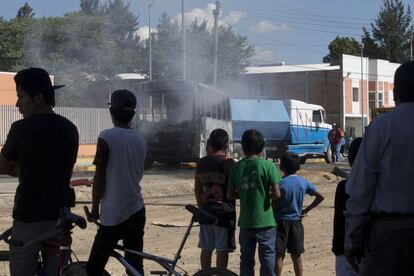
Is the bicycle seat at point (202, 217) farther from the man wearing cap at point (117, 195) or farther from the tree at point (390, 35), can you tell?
the tree at point (390, 35)

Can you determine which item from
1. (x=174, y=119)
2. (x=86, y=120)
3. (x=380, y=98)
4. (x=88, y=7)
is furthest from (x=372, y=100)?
(x=88, y=7)

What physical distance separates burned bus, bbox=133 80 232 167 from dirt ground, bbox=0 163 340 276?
3.74 meters

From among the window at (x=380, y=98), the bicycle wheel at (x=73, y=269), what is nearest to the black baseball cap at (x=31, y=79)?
the bicycle wheel at (x=73, y=269)

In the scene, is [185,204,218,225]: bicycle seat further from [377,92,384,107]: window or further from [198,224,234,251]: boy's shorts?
[377,92,384,107]: window

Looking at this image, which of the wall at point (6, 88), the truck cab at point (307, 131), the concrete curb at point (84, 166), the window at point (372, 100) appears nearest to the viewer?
the concrete curb at point (84, 166)

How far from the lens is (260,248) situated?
6.64m

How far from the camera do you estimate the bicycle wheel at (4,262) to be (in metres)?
5.41

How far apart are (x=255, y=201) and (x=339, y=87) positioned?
57033 millimetres

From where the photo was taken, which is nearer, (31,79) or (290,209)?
(31,79)

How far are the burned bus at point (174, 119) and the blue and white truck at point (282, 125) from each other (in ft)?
12.6

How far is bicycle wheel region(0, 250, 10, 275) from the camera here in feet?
17.8

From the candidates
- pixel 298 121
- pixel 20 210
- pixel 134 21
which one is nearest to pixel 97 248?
pixel 20 210

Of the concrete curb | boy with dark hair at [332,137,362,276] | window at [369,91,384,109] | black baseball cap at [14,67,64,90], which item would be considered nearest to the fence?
the concrete curb

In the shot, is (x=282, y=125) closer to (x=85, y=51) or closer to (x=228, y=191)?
(x=228, y=191)
